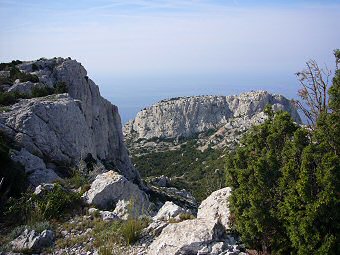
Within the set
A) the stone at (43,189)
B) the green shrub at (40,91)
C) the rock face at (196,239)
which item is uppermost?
the green shrub at (40,91)

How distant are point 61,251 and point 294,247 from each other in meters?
5.32

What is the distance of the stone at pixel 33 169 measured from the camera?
1470 cm

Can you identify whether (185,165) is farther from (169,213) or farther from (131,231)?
(131,231)

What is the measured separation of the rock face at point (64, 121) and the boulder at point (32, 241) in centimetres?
838

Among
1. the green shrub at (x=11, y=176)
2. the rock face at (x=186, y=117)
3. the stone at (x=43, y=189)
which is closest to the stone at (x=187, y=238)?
the stone at (x=43, y=189)

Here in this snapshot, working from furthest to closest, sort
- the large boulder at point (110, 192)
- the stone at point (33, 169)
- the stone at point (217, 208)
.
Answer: the stone at point (33, 169)
the large boulder at point (110, 192)
the stone at point (217, 208)

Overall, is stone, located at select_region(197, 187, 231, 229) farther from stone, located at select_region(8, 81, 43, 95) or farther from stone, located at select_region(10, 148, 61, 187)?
stone, located at select_region(8, 81, 43, 95)

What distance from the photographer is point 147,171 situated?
9012 centimetres

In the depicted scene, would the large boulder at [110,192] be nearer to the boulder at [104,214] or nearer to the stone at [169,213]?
the boulder at [104,214]

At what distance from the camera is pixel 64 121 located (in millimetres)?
23953

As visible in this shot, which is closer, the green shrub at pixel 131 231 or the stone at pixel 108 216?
the green shrub at pixel 131 231

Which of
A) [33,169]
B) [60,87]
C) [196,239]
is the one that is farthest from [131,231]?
[60,87]

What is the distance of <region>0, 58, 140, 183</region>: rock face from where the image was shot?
64.1 feet

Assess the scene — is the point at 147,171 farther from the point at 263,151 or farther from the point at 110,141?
the point at 263,151
